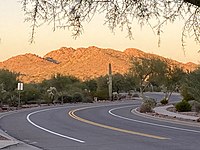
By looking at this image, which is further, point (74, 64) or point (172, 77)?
point (74, 64)

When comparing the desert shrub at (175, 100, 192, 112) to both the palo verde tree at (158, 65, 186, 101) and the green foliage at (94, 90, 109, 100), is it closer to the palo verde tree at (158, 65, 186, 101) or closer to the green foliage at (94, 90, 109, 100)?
the palo verde tree at (158, 65, 186, 101)

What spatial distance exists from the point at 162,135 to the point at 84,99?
169ft

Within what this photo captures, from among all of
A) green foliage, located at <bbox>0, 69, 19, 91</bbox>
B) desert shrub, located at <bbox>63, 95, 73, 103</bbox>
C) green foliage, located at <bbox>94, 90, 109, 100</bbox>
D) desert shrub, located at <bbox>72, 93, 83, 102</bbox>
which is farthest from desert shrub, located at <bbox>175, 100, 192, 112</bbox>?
green foliage, located at <bbox>94, 90, 109, 100</bbox>

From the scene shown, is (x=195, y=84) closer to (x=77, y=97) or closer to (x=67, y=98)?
(x=67, y=98)

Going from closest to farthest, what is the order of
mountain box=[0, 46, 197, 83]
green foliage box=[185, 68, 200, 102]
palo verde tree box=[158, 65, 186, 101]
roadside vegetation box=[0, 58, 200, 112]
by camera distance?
green foliage box=[185, 68, 200, 102]
roadside vegetation box=[0, 58, 200, 112]
palo verde tree box=[158, 65, 186, 101]
mountain box=[0, 46, 197, 83]

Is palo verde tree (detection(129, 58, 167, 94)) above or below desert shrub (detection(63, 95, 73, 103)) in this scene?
above

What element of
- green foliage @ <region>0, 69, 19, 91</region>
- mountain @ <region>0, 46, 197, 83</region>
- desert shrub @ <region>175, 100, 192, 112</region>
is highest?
mountain @ <region>0, 46, 197, 83</region>

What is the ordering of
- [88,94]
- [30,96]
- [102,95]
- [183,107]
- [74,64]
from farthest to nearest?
[74,64]
[102,95]
[88,94]
[30,96]
[183,107]

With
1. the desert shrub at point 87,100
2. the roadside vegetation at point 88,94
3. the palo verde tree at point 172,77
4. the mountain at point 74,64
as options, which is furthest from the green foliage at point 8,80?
the mountain at point 74,64

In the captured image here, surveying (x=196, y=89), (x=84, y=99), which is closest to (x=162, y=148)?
(x=196, y=89)

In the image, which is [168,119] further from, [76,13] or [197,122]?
[76,13]


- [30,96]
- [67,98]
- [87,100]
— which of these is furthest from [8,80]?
[87,100]

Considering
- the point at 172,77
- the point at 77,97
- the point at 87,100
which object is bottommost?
the point at 87,100

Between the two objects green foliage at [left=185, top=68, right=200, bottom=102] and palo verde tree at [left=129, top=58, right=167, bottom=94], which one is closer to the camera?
green foliage at [left=185, top=68, right=200, bottom=102]
